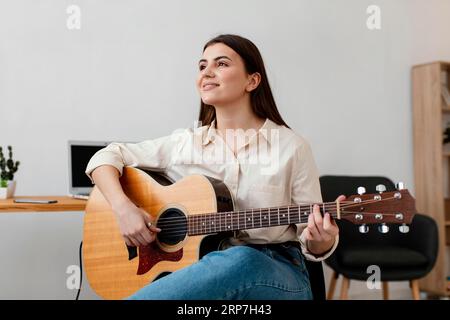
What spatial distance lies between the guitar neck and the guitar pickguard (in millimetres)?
103

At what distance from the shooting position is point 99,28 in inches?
123

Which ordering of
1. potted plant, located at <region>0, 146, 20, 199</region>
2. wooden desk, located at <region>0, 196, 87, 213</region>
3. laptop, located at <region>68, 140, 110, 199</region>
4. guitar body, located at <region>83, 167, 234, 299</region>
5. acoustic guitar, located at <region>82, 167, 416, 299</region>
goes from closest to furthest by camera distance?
1. acoustic guitar, located at <region>82, 167, 416, 299</region>
2. guitar body, located at <region>83, 167, 234, 299</region>
3. wooden desk, located at <region>0, 196, 87, 213</region>
4. potted plant, located at <region>0, 146, 20, 199</region>
5. laptop, located at <region>68, 140, 110, 199</region>

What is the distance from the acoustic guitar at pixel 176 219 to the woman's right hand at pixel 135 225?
3 cm

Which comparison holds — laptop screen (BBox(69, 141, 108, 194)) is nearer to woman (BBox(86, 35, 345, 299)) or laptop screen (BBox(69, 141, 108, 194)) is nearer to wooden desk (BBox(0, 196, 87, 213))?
wooden desk (BBox(0, 196, 87, 213))

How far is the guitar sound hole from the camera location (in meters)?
1.61

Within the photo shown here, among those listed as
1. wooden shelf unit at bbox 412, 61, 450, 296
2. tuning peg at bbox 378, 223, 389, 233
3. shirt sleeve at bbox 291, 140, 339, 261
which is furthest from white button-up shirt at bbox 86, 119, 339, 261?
wooden shelf unit at bbox 412, 61, 450, 296

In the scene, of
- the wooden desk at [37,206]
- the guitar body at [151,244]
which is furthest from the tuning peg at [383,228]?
the wooden desk at [37,206]

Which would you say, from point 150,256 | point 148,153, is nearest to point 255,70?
point 148,153

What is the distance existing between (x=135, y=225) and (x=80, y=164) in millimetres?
1286

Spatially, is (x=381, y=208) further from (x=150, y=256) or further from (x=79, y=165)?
(x=79, y=165)

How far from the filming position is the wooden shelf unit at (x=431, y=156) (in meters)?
3.88

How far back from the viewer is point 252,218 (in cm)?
149

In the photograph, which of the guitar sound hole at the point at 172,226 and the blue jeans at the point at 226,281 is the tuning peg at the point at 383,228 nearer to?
the blue jeans at the point at 226,281
